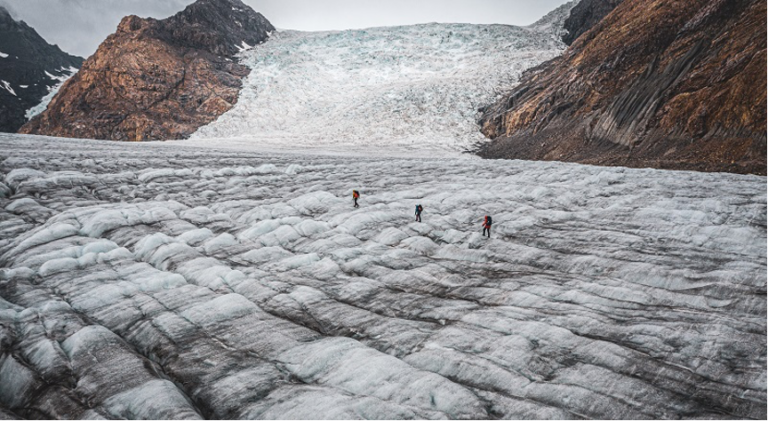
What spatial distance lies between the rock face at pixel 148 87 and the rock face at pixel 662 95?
51148mm

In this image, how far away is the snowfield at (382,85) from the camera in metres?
49.5

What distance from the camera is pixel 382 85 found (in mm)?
65812

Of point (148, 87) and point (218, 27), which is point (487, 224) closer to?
point (148, 87)

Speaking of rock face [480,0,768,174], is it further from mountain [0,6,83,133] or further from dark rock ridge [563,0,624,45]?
mountain [0,6,83,133]

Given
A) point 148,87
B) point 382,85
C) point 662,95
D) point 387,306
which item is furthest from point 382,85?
point 387,306

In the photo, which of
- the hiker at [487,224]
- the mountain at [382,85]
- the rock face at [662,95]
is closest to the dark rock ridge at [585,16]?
the mountain at [382,85]

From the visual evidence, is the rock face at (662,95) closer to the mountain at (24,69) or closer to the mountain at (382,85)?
the mountain at (382,85)

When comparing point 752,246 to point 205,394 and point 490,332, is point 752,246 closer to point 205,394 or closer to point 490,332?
point 490,332

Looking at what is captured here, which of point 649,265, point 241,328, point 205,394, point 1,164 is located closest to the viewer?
point 205,394

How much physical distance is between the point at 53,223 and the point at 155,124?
5583cm

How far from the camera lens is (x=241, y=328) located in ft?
22.9

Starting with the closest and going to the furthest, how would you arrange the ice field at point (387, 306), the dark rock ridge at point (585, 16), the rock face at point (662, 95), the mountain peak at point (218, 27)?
1. the ice field at point (387, 306)
2. the rock face at point (662, 95)
3. the dark rock ridge at point (585, 16)
4. the mountain peak at point (218, 27)

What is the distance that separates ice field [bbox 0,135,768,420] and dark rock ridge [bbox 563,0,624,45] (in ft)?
226

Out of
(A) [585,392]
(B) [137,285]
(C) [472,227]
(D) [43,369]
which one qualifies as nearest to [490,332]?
(A) [585,392]
